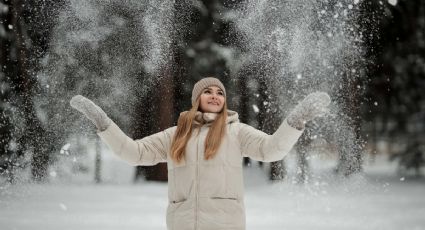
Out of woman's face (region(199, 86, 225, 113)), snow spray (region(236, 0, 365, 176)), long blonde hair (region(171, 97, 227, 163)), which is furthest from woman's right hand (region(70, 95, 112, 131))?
snow spray (region(236, 0, 365, 176))

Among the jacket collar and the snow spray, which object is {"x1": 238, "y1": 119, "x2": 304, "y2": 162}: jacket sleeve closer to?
the jacket collar

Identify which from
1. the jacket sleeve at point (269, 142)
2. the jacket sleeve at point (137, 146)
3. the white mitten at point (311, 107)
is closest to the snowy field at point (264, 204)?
the jacket sleeve at point (137, 146)

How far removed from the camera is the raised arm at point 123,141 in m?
2.03

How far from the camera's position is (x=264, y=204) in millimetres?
5695

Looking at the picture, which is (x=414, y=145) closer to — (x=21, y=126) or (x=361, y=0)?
(x=361, y=0)

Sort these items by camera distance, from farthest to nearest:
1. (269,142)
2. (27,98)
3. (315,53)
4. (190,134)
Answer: (315,53) → (27,98) → (190,134) → (269,142)

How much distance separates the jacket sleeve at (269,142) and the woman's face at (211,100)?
13 centimetres

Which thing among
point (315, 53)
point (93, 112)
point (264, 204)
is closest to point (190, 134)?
point (93, 112)

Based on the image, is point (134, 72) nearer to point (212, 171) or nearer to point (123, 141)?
point (123, 141)

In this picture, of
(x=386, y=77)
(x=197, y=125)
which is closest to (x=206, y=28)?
(x=386, y=77)

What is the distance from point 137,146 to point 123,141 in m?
0.06

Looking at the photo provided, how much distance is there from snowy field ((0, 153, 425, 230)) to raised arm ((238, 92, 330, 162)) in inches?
97.5

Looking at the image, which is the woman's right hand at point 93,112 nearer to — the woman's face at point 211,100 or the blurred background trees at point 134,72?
the woman's face at point 211,100

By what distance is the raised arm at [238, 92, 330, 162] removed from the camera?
1.81 m
